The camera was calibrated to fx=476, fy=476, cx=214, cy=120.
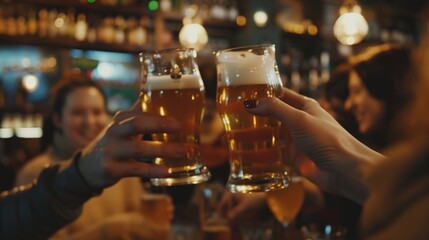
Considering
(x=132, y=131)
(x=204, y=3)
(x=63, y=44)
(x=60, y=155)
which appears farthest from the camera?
(x=204, y=3)

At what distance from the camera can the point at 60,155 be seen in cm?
245

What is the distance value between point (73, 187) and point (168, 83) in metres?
0.32

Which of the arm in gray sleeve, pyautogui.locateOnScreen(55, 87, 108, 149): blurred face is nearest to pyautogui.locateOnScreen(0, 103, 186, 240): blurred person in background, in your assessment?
the arm in gray sleeve

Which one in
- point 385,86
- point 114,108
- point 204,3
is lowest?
point 114,108

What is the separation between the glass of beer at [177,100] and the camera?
39.8 inches

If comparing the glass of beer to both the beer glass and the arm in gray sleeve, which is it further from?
the arm in gray sleeve

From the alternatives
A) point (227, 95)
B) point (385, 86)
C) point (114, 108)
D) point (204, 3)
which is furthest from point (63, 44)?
point (227, 95)

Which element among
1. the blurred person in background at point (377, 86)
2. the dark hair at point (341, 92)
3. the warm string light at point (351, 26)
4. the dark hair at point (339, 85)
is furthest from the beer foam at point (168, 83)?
the warm string light at point (351, 26)

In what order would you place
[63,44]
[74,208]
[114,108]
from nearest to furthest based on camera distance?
[74,208], [63,44], [114,108]

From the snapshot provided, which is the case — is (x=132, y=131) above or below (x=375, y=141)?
above

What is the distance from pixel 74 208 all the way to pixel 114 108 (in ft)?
11.7

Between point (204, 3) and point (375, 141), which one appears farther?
point (204, 3)

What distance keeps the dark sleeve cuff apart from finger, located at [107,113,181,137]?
0.53 feet

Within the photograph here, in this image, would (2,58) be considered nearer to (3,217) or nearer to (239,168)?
(3,217)
